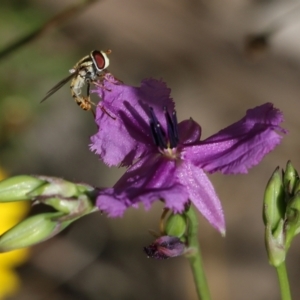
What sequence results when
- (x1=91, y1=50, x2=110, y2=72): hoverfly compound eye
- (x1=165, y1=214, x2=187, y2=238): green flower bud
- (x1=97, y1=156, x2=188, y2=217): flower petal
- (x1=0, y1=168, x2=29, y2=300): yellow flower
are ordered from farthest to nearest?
(x1=0, y1=168, x2=29, y2=300): yellow flower → (x1=91, y1=50, x2=110, y2=72): hoverfly compound eye → (x1=165, y1=214, x2=187, y2=238): green flower bud → (x1=97, y1=156, x2=188, y2=217): flower petal

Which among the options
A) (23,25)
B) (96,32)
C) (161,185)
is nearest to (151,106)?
(161,185)

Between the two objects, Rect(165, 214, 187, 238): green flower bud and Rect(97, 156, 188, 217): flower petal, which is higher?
Rect(97, 156, 188, 217): flower petal

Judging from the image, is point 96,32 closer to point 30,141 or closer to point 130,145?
point 30,141

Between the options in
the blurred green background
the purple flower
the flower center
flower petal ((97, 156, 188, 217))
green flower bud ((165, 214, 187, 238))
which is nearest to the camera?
flower petal ((97, 156, 188, 217))

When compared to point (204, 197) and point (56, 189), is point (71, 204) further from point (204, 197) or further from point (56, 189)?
point (204, 197)

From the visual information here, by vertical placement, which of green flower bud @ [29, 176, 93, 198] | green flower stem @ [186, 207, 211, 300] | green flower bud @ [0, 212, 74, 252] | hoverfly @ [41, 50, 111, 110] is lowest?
green flower stem @ [186, 207, 211, 300]

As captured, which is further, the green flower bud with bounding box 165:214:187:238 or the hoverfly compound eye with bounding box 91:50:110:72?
the hoverfly compound eye with bounding box 91:50:110:72

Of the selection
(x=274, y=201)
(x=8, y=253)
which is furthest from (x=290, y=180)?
(x=8, y=253)

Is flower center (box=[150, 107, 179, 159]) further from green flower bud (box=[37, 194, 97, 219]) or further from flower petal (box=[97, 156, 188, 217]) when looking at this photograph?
green flower bud (box=[37, 194, 97, 219])

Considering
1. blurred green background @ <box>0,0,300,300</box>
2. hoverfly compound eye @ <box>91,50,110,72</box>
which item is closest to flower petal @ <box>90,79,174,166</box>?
hoverfly compound eye @ <box>91,50,110,72</box>
